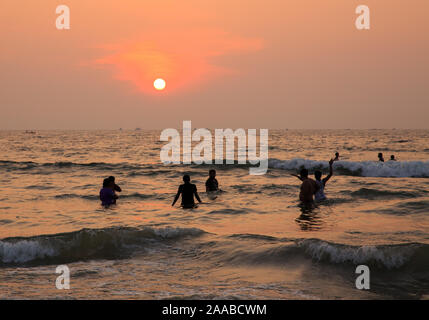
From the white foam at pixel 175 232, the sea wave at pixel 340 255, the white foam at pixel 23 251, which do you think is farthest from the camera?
the white foam at pixel 175 232

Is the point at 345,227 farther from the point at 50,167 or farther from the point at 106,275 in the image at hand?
the point at 50,167

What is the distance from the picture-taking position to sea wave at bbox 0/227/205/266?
897 centimetres

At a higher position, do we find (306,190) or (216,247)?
(306,190)

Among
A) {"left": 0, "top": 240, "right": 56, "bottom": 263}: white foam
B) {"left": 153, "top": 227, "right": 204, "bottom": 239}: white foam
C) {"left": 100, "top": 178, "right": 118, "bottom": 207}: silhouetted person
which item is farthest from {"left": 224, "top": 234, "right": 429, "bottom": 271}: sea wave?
{"left": 100, "top": 178, "right": 118, "bottom": 207}: silhouetted person

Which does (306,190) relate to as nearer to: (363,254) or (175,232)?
(175,232)

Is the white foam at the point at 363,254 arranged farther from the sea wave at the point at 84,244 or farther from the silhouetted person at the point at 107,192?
the silhouetted person at the point at 107,192

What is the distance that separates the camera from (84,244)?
966 cm

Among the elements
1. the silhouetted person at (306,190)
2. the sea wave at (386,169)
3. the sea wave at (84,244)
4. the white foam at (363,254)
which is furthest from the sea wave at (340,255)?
the sea wave at (386,169)

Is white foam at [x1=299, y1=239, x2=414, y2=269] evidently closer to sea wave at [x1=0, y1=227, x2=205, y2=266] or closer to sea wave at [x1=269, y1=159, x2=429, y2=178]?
sea wave at [x1=0, y1=227, x2=205, y2=266]

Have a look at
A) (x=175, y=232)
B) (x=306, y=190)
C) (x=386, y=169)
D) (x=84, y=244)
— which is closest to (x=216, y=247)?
(x=175, y=232)

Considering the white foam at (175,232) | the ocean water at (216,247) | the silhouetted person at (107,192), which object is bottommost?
the ocean water at (216,247)

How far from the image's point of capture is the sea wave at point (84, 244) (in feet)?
29.4

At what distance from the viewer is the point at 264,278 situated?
7.39 metres

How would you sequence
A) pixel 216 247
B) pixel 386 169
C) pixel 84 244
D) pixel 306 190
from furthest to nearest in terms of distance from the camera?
pixel 386 169 < pixel 306 190 < pixel 84 244 < pixel 216 247
